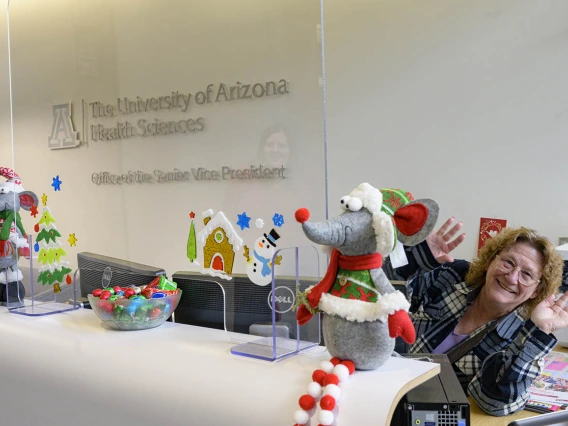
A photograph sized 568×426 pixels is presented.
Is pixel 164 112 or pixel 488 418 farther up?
pixel 164 112

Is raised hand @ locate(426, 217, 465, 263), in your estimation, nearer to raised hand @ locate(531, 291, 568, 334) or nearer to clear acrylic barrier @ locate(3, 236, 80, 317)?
raised hand @ locate(531, 291, 568, 334)

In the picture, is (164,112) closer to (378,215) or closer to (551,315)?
(378,215)

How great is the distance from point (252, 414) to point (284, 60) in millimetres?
827

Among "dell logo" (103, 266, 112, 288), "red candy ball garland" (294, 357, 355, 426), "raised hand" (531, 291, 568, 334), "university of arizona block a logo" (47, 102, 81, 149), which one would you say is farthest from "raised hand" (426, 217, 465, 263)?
"university of arizona block a logo" (47, 102, 81, 149)

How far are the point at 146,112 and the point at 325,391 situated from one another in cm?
117

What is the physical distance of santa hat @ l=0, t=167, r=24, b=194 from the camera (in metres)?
2.07

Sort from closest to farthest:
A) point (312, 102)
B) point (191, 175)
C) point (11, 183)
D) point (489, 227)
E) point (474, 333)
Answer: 1. point (312, 102)
2. point (191, 175)
3. point (474, 333)
4. point (11, 183)
5. point (489, 227)

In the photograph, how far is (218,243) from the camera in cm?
150

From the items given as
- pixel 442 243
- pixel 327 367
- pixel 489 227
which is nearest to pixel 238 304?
pixel 327 367

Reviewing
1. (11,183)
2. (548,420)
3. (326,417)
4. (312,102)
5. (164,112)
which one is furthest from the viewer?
(11,183)

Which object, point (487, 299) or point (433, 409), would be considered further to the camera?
point (487, 299)

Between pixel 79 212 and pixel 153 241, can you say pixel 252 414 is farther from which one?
pixel 79 212

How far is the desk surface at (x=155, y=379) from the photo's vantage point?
1.06m

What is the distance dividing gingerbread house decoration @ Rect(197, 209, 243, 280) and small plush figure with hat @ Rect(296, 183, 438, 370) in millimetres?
417
